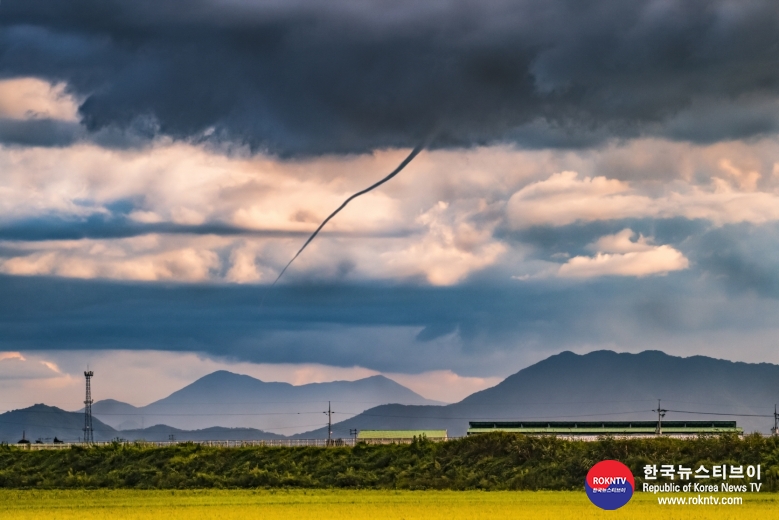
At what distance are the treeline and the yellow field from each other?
5.23 meters

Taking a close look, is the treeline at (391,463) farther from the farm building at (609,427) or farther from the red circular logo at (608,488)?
the farm building at (609,427)

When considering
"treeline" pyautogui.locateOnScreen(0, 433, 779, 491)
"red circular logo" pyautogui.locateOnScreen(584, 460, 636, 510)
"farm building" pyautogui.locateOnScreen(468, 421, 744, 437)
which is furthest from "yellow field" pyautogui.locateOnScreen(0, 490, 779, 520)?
"farm building" pyautogui.locateOnScreen(468, 421, 744, 437)

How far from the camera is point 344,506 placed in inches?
2721

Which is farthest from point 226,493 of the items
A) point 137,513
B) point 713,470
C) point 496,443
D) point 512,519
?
point 713,470

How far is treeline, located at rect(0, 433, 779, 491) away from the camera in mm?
81938

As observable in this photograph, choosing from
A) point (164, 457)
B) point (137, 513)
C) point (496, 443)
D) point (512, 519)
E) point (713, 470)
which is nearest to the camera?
point (512, 519)

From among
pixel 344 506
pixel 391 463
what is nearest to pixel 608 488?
pixel 344 506

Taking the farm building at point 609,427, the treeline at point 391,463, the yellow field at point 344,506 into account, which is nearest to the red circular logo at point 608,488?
the yellow field at point 344,506

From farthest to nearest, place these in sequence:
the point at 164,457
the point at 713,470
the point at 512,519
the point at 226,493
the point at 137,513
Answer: the point at 164,457 → the point at 226,493 → the point at 713,470 → the point at 137,513 → the point at 512,519

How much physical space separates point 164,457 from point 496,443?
32.0 m

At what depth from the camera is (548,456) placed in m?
85.8

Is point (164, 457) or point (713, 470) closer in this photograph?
point (713, 470)

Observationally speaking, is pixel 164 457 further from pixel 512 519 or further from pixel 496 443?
pixel 512 519

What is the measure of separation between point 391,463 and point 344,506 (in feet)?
71.2
